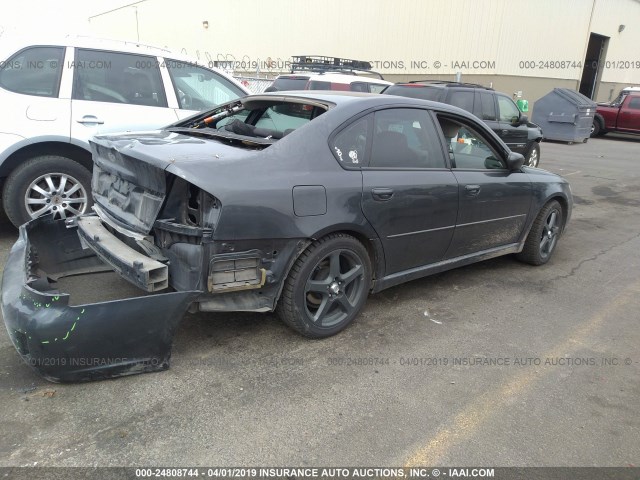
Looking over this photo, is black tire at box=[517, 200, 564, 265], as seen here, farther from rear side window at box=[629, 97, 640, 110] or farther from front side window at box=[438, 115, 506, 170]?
rear side window at box=[629, 97, 640, 110]

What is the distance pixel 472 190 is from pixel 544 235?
158cm

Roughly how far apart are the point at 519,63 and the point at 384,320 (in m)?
22.2

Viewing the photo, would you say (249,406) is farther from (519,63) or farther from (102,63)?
(519,63)

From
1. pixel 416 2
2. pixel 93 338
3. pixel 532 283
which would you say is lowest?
pixel 532 283

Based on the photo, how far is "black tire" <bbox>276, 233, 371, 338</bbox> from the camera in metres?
3.24

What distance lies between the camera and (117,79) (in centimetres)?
530

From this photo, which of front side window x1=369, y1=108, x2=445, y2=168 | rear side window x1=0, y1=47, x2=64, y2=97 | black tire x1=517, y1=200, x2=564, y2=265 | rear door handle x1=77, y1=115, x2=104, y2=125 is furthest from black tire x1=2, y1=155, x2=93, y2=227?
black tire x1=517, y1=200, x2=564, y2=265

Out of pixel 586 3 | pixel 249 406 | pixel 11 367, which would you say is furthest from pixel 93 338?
pixel 586 3

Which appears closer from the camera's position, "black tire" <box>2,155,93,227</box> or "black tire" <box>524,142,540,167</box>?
"black tire" <box>2,155,93,227</box>

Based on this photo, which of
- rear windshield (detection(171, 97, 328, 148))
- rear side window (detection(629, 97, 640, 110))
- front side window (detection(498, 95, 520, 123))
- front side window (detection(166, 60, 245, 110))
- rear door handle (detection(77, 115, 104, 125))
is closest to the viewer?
rear windshield (detection(171, 97, 328, 148))

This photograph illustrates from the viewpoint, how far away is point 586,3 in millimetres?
23234

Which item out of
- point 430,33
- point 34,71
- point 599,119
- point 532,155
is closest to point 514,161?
point 34,71

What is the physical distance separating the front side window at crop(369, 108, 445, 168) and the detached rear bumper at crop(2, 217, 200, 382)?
1.65 m

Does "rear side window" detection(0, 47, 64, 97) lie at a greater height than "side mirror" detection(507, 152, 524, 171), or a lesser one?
greater
